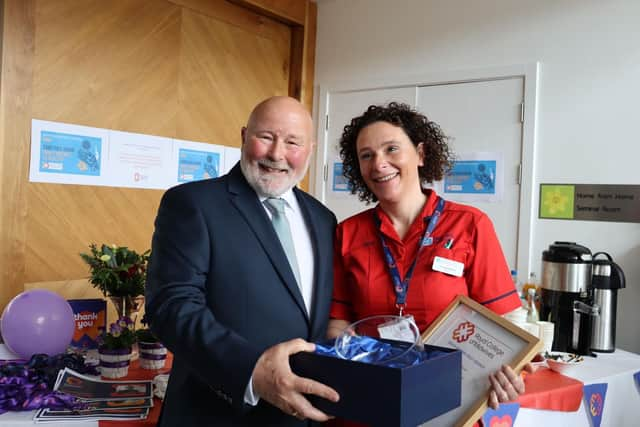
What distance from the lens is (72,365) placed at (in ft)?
6.81

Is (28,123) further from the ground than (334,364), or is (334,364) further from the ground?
(28,123)

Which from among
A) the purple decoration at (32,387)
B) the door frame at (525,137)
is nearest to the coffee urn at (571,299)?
the door frame at (525,137)

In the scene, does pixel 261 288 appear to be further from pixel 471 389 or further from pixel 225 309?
pixel 471 389

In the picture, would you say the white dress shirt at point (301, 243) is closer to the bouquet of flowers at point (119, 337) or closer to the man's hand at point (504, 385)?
the man's hand at point (504, 385)

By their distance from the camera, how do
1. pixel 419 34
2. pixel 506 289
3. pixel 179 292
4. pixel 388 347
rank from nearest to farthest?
A: pixel 388 347 < pixel 179 292 < pixel 506 289 < pixel 419 34

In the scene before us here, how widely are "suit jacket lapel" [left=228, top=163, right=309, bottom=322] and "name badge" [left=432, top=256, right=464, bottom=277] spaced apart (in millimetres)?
421

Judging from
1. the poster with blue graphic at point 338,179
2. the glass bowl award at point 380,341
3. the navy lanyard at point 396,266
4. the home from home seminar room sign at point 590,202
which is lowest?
the glass bowl award at point 380,341

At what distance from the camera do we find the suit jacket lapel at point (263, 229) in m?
1.50

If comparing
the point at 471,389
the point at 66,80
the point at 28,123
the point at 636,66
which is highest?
the point at 636,66

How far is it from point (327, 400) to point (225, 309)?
0.41 meters

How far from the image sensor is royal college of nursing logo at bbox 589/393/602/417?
228cm

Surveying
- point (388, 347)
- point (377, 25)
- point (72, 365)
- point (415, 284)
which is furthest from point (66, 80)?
point (388, 347)

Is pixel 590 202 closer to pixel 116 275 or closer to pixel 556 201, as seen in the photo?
pixel 556 201

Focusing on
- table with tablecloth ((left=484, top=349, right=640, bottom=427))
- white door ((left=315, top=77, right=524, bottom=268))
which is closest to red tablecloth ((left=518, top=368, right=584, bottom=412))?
table with tablecloth ((left=484, top=349, right=640, bottom=427))
